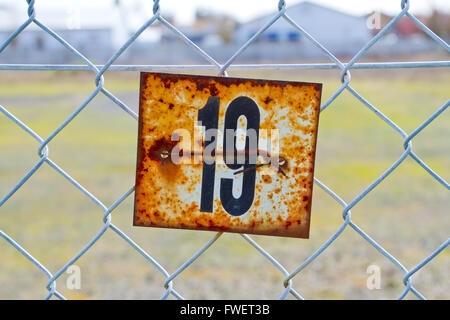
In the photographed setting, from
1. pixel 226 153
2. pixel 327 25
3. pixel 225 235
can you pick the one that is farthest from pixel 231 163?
pixel 327 25

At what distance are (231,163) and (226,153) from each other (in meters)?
0.02

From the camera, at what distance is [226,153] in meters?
0.88

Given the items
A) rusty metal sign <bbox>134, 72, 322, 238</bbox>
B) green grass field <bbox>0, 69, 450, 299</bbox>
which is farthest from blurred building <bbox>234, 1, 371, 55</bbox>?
rusty metal sign <bbox>134, 72, 322, 238</bbox>

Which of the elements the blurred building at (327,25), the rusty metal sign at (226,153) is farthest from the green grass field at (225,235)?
the blurred building at (327,25)

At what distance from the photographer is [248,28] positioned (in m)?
30.5

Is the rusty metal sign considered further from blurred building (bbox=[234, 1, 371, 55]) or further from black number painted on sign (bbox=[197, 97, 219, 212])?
blurred building (bbox=[234, 1, 371, 55])

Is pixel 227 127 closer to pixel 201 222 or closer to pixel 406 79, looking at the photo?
pixel 201 222

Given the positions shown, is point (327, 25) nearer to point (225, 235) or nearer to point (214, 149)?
point (225, 235)

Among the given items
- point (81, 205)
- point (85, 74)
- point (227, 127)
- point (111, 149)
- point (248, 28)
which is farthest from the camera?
point (248, 28)

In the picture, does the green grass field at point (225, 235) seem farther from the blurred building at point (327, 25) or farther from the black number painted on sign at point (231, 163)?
the blurred building at point (327, 25)

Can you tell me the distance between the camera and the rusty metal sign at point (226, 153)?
87 centimetres

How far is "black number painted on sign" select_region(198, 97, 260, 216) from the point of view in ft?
2.86
